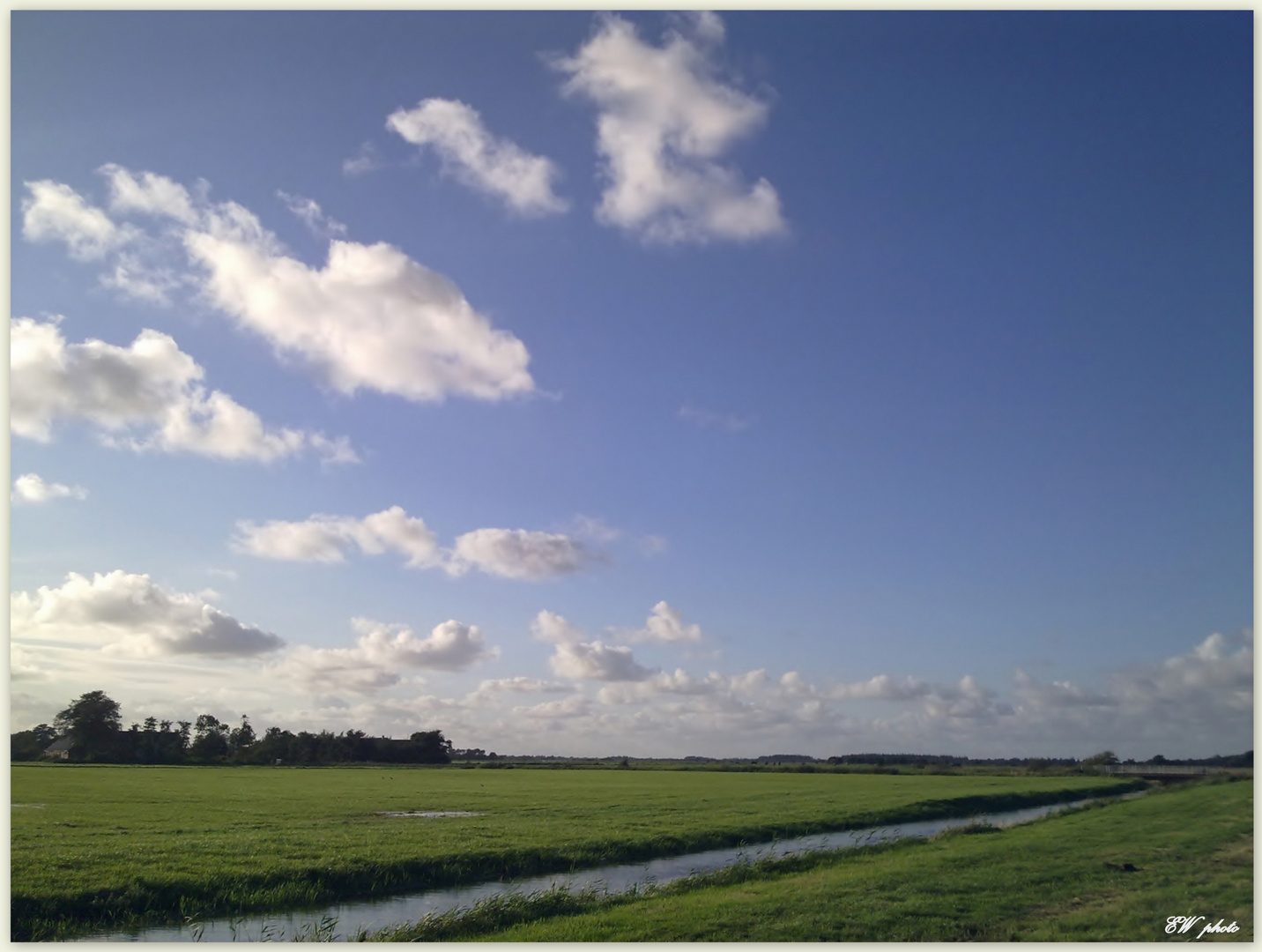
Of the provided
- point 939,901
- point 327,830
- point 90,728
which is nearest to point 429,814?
point 327,830

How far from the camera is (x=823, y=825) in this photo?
45.1m

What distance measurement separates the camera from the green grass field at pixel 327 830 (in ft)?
72.7

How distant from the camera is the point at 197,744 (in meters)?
107

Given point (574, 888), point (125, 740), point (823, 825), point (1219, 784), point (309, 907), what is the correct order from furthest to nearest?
point (125, 740)
point (823, 825)
point (1219, 784)
point (574, 888)
point (309, 907)

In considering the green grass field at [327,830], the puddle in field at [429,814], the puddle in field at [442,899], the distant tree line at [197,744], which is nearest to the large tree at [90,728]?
the distant tree line at [197,744]

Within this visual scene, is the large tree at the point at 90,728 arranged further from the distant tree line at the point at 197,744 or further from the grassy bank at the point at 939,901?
the grassy bank at the point at 939,901

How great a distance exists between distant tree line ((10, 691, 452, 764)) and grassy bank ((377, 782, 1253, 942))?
267ft

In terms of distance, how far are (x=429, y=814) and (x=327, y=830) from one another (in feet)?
35.2

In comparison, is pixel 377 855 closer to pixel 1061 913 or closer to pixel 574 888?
pixel 574 888

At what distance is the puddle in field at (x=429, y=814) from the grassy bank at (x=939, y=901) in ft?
Result: 70.3

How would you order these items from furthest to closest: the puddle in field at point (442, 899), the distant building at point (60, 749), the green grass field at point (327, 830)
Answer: the distant building at point (60, 749), the green grass field at point (327, 830), the puddle in field at point (442, 899)

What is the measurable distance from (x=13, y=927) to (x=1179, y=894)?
27677mm

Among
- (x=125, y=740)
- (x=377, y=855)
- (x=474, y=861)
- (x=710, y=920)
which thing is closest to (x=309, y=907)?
(x=377, y=855)

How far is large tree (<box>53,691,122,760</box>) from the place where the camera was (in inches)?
3861
